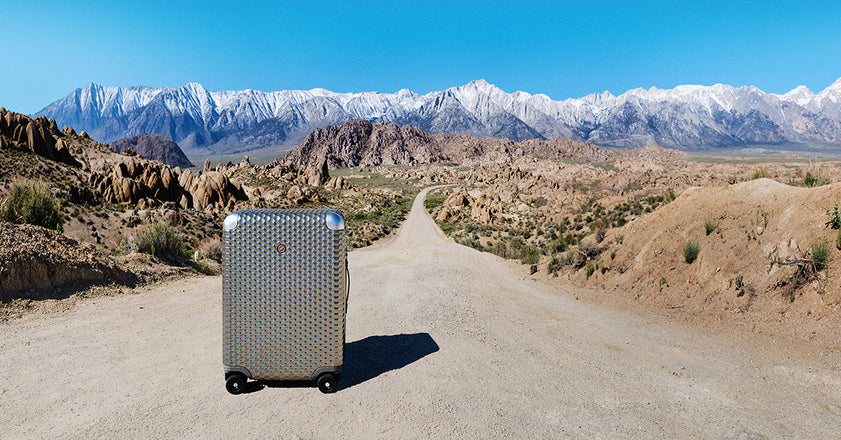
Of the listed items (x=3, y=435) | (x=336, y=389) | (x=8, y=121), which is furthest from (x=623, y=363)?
(x=8, y=121)

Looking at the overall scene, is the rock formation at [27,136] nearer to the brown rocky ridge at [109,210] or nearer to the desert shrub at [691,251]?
the brown rocky ridge at [109,210]

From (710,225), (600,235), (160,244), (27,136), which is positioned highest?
(27,136)

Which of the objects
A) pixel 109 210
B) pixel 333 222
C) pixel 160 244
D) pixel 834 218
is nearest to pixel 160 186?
pixel 109 210

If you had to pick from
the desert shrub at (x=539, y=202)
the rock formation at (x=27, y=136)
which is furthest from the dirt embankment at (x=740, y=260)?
the rock formation at (x=27, y=136)

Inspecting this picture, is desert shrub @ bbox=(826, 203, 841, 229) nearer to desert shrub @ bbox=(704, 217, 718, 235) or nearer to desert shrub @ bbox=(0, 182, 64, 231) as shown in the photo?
desert shrub @ bbox=(704, 217, 718, 235)

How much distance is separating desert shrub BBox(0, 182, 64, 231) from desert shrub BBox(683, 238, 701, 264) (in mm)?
22916

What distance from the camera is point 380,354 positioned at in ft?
22.2

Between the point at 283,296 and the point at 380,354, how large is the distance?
2277 mm

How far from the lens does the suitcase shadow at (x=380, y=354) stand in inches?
237

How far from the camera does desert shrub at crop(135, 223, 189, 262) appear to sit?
1532 centimetres

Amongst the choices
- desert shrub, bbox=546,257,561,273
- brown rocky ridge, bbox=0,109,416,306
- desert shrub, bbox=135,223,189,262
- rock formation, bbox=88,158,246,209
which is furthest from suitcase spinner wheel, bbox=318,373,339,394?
rock formation, bbox=88,158,246,209

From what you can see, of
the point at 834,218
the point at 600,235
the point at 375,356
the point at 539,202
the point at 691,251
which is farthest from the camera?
the point at 539,202

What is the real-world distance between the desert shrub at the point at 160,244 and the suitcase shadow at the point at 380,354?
12360mm

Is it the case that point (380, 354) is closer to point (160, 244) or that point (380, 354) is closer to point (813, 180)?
point (160, 244)
